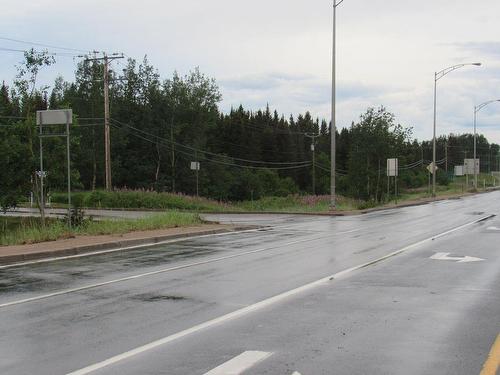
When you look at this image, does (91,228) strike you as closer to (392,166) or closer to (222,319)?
(222,319)

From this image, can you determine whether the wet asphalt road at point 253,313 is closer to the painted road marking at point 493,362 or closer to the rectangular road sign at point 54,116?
the painted road marking at point 493,362

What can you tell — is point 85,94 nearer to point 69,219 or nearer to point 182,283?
point 69,219

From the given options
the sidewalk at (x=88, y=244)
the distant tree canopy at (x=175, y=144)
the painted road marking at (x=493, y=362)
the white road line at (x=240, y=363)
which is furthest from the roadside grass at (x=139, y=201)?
the painted road marking at (x=493, y=362)

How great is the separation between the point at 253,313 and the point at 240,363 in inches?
86.4

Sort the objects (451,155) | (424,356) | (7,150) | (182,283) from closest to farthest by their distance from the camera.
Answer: (424,356)
(182,283)
(7,150)
(451,155)

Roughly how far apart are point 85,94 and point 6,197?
176 feet

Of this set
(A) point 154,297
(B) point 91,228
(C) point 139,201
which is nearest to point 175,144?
(C) point 139,201

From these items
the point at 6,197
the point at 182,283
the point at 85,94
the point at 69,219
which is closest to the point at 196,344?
the point at 182,283

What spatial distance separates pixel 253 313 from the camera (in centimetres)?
785

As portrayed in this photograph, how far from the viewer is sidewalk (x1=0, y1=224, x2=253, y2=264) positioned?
45.2 feet

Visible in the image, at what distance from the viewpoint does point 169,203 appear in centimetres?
4216

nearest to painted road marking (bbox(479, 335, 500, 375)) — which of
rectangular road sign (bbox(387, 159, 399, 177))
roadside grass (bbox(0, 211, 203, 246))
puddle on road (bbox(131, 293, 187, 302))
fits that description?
puddle on road (bbox(131, 293, 187, 302))

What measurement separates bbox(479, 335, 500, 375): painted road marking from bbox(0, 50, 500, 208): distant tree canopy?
22.8m

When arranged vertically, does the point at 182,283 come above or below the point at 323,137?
below
